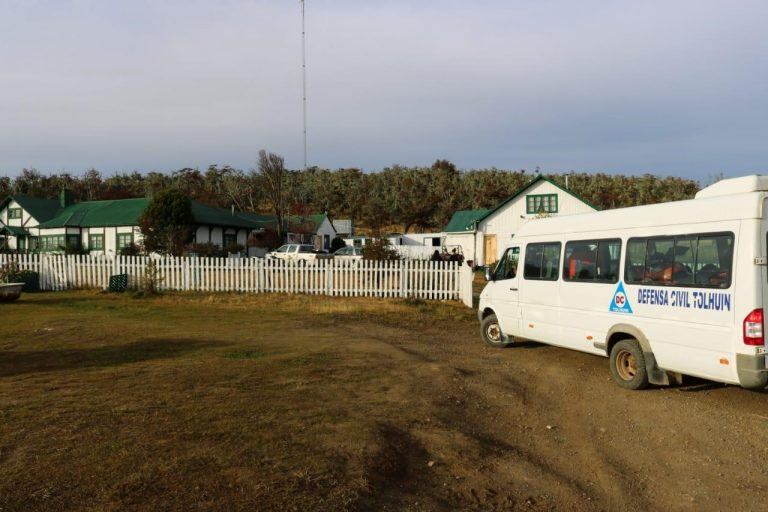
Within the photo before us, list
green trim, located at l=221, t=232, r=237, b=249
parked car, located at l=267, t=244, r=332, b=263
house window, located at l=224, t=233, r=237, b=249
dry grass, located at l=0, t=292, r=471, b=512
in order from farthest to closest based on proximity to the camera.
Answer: house window, located at l=224, t=233, r=237, b=249 < green trim, located at l=221, t=232, r=237, b=249 < parked car, located at l=267, t=244, r=332, b=263 < dry grass, located at l=0, t=292, r=471, b=512

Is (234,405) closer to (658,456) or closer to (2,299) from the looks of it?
(658,456)

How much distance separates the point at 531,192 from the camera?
107ft

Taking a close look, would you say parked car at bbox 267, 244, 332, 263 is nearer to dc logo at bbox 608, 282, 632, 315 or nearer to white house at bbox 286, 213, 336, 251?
white house at bbox 286, 213, 336, 251

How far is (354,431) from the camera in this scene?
5.46m

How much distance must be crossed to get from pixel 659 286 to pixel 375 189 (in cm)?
6966

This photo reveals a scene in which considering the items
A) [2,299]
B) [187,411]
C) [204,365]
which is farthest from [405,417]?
[2,299]

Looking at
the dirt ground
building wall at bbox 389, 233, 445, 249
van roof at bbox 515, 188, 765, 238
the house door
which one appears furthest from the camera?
building wall at bbox 389, 233, 445, 249

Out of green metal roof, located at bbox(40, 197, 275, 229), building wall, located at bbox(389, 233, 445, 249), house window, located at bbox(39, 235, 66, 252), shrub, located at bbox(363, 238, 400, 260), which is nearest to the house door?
building wall, located at bbox(389, 233, 445, 249)

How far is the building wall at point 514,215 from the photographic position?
31.7 metres

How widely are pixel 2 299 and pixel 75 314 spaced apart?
437 centimetres

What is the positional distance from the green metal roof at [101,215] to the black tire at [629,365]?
33.1m

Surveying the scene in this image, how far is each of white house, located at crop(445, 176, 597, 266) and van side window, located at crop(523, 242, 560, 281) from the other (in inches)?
813

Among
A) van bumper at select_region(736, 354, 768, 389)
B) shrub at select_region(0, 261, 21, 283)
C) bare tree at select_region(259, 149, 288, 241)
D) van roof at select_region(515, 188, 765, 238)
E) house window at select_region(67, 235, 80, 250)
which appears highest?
bare tree at select_region(259, 149, 288, 241)

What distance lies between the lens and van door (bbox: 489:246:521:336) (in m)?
10.4
